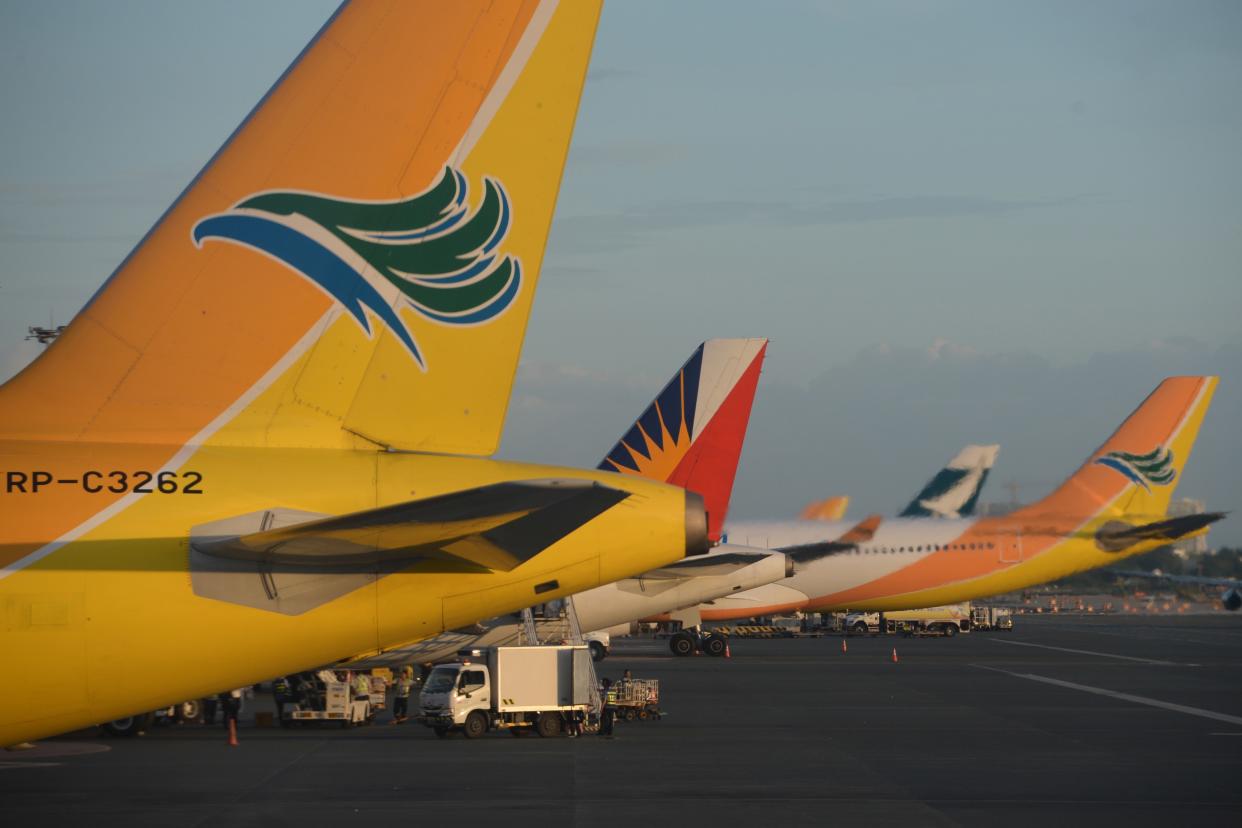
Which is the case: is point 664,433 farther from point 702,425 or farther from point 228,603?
point 228,603

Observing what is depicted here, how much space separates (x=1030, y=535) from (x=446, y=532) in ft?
217

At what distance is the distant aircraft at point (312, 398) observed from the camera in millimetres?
9297

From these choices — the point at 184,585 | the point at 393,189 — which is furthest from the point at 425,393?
the point at 184,585

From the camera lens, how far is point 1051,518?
71.2m

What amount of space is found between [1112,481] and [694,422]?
106ft

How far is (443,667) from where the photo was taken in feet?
108

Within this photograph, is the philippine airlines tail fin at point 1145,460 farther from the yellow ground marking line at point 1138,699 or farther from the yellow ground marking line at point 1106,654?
the yellow ground marking line at point 1138,699

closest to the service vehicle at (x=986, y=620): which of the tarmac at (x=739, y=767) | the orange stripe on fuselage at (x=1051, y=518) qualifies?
the orange stripe on fuselage at (x=1051, y=518)

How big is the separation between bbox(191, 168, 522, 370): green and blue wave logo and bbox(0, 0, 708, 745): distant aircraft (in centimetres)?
2

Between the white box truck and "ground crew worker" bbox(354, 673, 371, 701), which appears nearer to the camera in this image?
the white box truck

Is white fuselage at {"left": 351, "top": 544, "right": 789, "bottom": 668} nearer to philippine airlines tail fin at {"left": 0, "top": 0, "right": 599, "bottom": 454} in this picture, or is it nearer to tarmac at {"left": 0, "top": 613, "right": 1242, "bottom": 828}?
tarmac at {"left": 0, "top": 613, "right": 1242, "bottom": 828}

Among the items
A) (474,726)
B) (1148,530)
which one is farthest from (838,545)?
(474,726)

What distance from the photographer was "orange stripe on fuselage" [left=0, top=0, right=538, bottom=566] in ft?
32.8

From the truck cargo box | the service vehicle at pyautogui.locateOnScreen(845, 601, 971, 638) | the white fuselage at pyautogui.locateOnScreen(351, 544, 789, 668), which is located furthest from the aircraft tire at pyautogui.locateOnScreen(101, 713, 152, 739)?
the service vehicle at pyautogui.locateOnScreen(845, 601, 971, 638)
